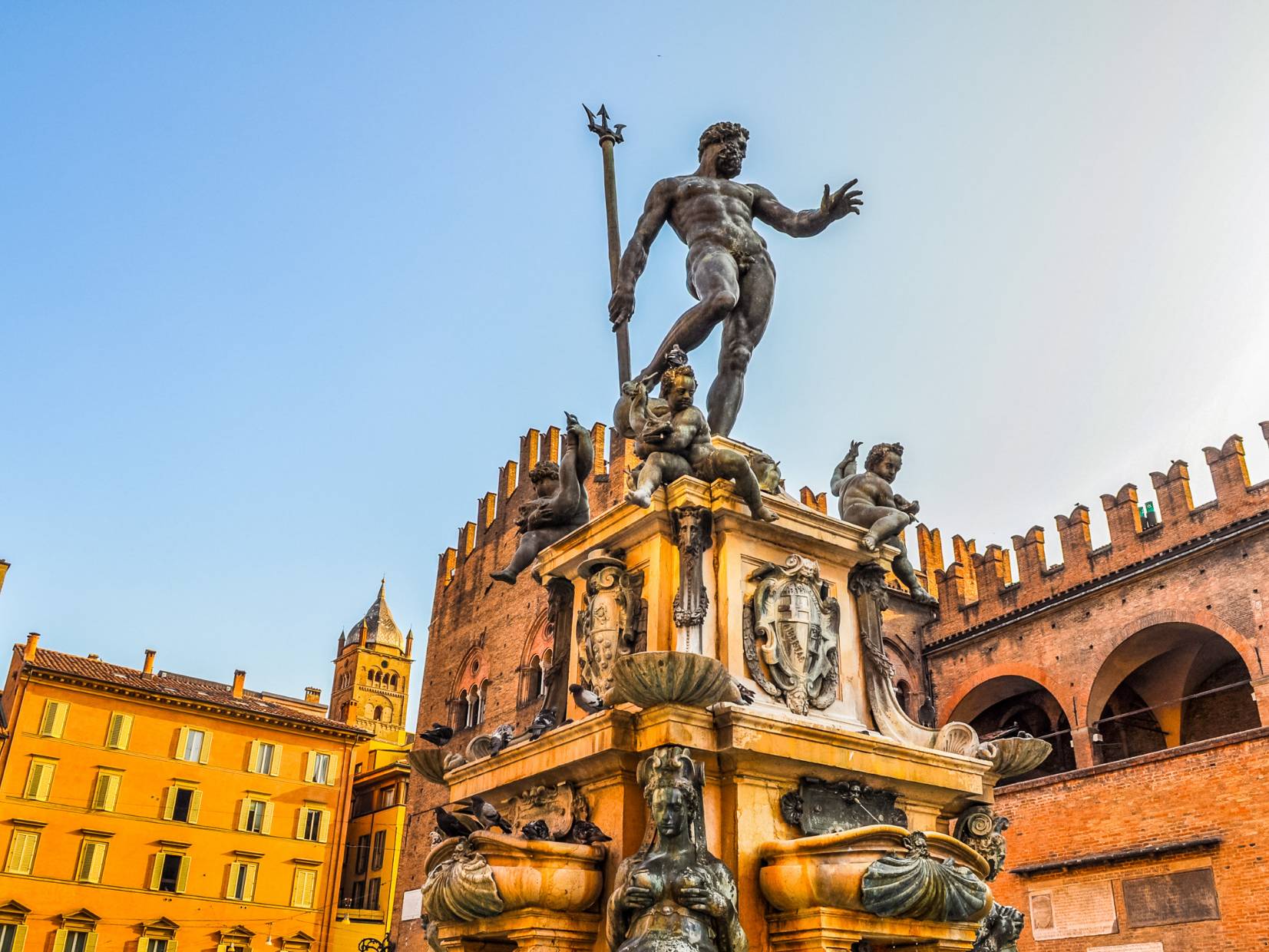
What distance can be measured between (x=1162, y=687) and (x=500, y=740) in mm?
24013

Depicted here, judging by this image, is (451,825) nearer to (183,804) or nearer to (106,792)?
(106,792)

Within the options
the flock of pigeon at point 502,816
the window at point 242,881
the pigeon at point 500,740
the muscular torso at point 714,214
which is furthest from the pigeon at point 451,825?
the window at point 242,881

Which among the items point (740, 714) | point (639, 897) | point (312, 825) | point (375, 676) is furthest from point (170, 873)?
point (375, 676)

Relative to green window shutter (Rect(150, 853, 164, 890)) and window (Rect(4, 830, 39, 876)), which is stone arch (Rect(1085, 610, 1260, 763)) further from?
window (Rect(4, 830, 39, 876))

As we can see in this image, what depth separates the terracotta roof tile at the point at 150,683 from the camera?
35.0 m

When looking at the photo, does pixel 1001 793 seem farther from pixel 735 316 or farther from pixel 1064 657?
pixel 735 316

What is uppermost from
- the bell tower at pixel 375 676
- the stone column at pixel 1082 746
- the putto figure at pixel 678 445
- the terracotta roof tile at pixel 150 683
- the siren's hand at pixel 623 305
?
the bell tower at pixel 375 676

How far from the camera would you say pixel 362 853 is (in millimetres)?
45688

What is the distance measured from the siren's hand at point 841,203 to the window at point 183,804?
35073mm

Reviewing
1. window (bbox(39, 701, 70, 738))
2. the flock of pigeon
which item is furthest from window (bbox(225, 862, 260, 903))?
the flock of pigeon

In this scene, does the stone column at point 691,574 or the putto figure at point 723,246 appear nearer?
the stone column at point 691,574

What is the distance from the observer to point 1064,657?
2512cm

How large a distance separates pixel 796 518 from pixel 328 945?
118ft

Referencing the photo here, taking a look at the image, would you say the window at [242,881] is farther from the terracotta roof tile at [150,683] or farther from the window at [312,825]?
the terracotta roof tile at [150,683]
